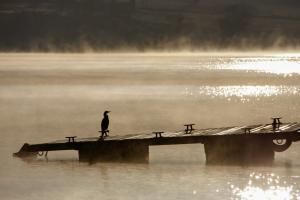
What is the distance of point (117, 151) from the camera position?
43.6 m

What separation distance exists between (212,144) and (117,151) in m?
4.11

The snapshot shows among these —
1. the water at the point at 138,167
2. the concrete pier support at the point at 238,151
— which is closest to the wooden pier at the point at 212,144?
the concrete pier support at the point at 238,151

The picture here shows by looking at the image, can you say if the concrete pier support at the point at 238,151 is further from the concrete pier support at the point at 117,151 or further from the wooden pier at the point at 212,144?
the concrete pier support at the point at 117,151

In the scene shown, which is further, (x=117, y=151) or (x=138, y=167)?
(x=117, y=151)

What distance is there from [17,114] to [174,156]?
36427mm

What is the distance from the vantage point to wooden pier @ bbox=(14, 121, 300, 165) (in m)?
41.9

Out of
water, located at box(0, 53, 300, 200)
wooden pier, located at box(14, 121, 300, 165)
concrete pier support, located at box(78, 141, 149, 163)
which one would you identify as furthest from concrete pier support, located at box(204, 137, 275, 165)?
concrete pier support, located at box(78, 141, 149, 163)

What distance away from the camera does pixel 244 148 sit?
42531 millimetres

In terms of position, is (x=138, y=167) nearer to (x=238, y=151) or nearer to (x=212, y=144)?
(x=212, y=144)

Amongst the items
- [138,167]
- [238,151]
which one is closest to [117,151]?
[138,167]

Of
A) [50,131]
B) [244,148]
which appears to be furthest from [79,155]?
[50,131]

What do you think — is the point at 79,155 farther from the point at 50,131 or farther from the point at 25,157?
the point at 50,131

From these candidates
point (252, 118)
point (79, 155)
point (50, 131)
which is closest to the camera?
point (79, 155)

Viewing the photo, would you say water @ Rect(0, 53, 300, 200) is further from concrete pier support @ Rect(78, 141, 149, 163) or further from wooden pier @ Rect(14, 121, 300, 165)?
wooden pier @ Rect(14, 121, 300, 165)
